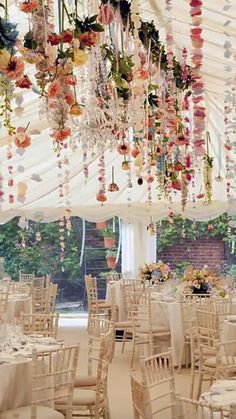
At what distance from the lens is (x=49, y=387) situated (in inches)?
201

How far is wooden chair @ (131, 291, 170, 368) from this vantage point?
9.28 metres

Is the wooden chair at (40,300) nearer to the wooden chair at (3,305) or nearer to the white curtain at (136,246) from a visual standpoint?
the wooden chair at (3,305)

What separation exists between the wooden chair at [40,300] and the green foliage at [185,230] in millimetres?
3165

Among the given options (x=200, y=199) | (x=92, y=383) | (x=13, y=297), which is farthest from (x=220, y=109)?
(x=92, y=383)

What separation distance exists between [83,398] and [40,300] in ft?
19.9

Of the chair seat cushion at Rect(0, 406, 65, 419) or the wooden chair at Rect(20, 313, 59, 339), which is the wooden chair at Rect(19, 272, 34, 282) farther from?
the chair seat cushion at Rect(0, 406, 65, 419)

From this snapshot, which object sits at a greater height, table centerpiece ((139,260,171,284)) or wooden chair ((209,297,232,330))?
table centerpiece ((139,260,171,284))

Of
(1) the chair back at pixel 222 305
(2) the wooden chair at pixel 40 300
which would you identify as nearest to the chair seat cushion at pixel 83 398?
(1) the chair back at pixel 222 305

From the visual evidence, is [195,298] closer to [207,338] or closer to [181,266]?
[207,338]

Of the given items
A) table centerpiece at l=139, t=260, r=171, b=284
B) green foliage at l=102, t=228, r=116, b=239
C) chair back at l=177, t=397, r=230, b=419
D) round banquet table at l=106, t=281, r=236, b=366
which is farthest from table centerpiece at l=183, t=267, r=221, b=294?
chair back at l=177, t=397, r=230, b=419

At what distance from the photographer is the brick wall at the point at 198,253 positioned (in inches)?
566

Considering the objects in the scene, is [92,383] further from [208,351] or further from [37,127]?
[37,127]

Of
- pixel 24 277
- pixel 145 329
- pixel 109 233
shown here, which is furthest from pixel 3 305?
pixel 109 233

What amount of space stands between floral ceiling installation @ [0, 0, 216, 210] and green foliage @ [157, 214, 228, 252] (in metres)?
4.36
